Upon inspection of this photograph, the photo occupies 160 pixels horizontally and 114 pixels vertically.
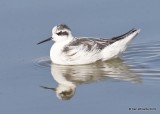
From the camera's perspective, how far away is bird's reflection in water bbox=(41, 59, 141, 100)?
13516mm

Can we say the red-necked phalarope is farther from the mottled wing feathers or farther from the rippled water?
the rippled water

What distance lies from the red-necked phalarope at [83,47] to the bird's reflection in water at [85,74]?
0.15 m

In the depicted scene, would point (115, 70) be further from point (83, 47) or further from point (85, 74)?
point (83, 47)

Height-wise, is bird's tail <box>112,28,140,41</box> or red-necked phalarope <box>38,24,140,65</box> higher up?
bird's tail <box>112,28,140,41</box>

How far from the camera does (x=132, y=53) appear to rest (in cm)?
1521

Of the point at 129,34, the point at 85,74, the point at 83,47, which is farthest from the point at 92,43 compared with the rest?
the point at 85,74

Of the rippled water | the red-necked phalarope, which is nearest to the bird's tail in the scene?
the red-necked phalarope

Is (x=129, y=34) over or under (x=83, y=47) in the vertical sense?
over

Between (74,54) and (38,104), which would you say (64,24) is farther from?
(38,104)

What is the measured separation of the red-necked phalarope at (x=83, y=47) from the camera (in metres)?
15.0

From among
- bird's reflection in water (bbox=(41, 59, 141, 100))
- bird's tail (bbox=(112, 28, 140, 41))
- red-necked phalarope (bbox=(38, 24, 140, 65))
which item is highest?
bird's tail (bbox=(112, 28, 140, 41))

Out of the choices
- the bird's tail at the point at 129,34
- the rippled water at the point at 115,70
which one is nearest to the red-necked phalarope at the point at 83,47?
the bird's tail at the point at 129,34

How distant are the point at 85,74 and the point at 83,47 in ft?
3.12

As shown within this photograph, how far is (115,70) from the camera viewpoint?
14.5 m
